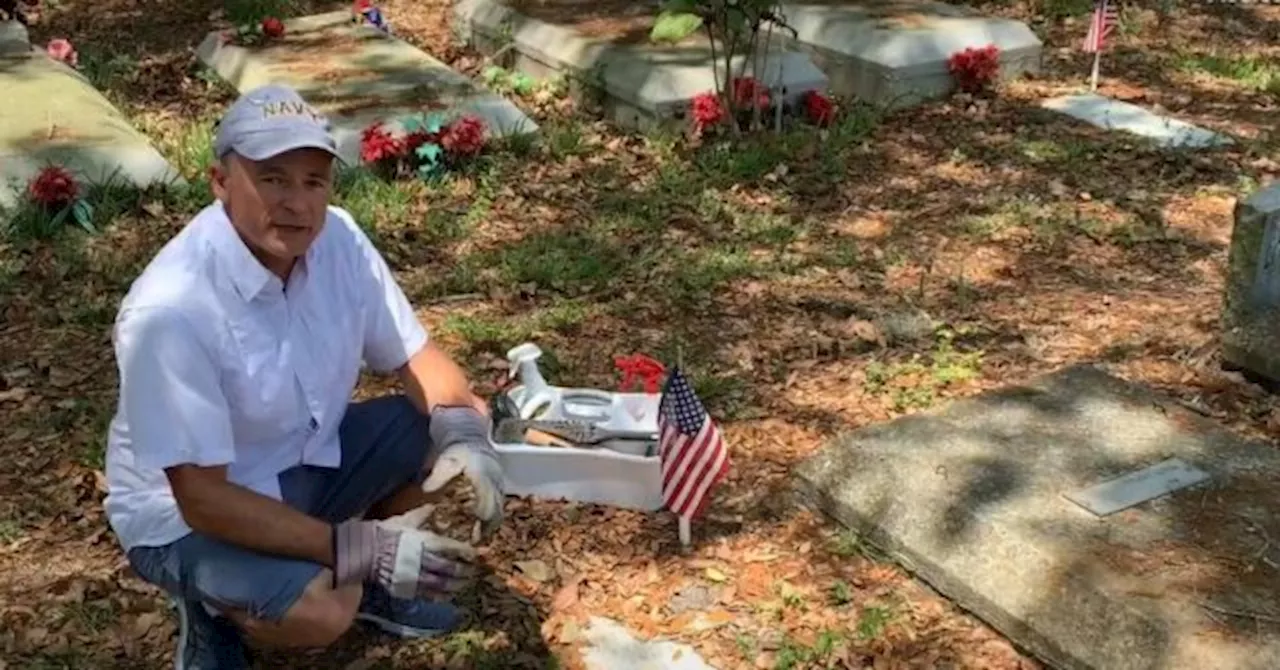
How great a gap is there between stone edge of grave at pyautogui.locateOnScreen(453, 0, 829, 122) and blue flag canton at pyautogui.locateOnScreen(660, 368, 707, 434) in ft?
11.5

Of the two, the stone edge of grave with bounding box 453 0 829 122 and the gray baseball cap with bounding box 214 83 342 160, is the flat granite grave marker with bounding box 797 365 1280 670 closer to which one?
the gray baseball cap with bounding box 214 83 342 160

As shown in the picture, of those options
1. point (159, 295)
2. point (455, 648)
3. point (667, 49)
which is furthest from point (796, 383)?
point (667, 49)

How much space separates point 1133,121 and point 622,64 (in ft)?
8.07

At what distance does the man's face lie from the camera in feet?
8.54

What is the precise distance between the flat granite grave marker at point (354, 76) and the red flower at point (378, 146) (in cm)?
12

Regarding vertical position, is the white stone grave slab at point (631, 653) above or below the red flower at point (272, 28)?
below

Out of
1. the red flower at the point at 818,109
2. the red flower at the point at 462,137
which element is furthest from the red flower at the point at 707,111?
the red flower at the point at 462,137

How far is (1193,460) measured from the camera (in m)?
3.57

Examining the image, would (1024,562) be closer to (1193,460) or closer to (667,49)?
(1193,460)

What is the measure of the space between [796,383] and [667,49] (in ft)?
10.6

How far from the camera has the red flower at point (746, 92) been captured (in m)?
6.63

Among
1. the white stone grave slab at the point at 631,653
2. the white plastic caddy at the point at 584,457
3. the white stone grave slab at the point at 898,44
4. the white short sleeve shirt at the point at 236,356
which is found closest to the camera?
the white short sleeve shirt at the point at 236,356

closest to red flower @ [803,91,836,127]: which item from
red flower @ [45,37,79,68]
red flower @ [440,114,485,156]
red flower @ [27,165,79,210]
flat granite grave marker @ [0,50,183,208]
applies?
red flower @ [440,114,485,156]

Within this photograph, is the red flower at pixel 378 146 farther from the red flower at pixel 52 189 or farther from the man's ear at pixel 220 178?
the man's ear at pixel 220 178
